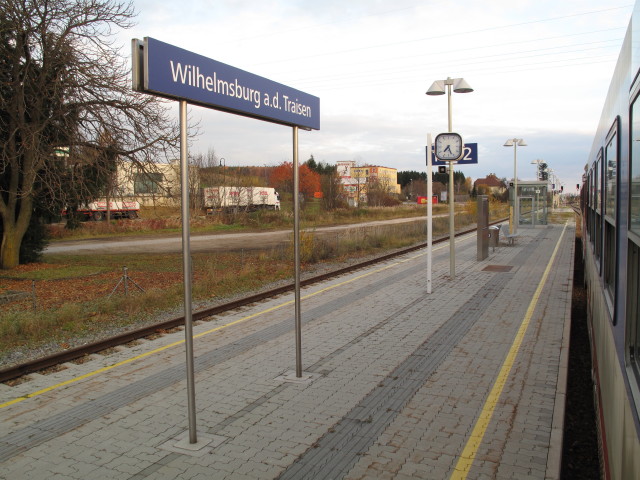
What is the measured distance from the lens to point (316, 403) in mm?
5141

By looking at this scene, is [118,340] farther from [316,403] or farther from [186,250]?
[186,250]

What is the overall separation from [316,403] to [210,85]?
313 cm

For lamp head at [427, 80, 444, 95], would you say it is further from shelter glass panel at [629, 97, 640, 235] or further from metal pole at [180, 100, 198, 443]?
shelter glass panel at [629, 97, 640, 235]

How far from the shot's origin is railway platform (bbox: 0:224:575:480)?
3945mm

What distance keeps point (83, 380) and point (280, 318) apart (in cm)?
371

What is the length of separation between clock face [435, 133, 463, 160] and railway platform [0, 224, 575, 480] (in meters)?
4.14

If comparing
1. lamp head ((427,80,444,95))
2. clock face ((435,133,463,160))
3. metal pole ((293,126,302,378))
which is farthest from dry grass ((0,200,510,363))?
lamp head ((427,80,444,95))

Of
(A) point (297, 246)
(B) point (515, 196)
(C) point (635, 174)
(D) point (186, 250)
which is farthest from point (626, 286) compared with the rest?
(B) point (515, 196)

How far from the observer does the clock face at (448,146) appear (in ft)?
39.0

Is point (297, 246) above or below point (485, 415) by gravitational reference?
above

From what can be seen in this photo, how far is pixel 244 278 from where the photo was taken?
13375 mm

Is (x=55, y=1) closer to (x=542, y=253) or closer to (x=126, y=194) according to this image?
(x=126, y=194)

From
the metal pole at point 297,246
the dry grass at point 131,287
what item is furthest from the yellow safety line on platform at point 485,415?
the dry grass at point 131,287

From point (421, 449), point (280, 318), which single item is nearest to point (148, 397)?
point (421, 449)
